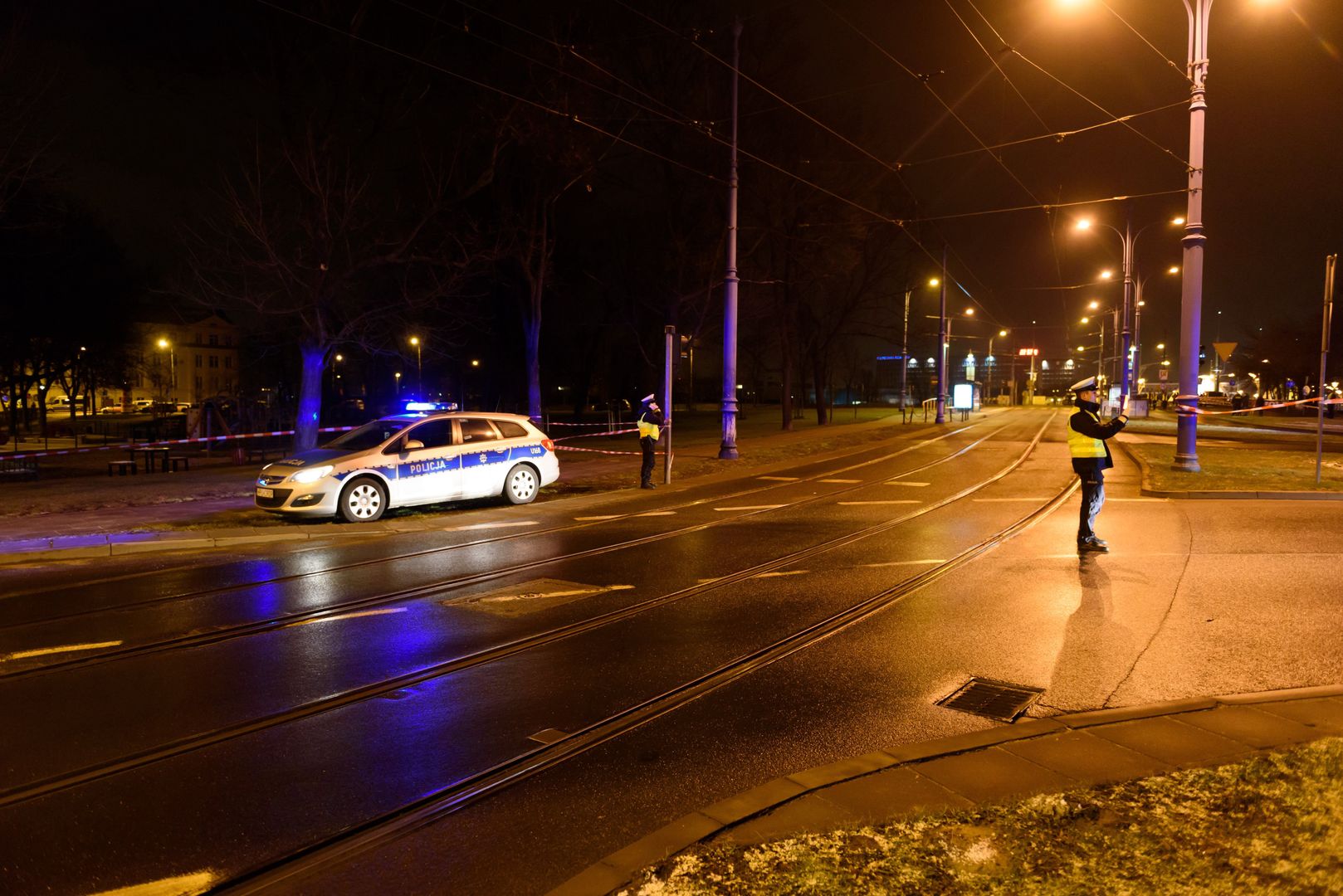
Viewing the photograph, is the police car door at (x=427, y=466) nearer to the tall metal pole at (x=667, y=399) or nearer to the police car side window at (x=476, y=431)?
the police car side window at (x=476, y=431)

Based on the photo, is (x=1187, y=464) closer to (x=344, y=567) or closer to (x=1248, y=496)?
(x=1248, y=496)

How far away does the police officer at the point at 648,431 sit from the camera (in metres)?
15.9

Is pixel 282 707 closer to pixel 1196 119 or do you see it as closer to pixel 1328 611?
pixel 1328 611

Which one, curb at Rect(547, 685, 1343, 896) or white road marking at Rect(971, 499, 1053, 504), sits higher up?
curb at Rect(547, 685, 1343, 896)

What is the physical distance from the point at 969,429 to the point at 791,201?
13.6m

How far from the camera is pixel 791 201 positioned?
34.2 m

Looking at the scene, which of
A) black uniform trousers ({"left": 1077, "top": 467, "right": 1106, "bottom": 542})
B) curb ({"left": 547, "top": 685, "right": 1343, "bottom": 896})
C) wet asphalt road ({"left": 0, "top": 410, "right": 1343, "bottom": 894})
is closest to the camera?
curb ({"left": 547, "top": 685, "right": 1343, "bottom": 896})

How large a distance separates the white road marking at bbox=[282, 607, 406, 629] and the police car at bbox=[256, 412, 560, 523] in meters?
5.19

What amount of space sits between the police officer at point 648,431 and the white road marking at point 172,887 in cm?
1235

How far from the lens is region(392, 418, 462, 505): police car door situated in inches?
512

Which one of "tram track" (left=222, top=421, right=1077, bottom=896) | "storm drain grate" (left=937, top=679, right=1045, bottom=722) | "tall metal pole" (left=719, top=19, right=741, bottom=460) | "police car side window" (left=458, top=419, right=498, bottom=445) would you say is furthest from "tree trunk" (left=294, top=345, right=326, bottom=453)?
"storm drain grate" (left=937, top=679, right=1045, bottom=722)

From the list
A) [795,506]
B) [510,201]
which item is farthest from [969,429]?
[795,506]

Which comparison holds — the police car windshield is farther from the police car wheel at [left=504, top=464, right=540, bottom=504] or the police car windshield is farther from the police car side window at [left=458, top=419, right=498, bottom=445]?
the police car wheel at [left=504, top=464, right=540, bottom=504]

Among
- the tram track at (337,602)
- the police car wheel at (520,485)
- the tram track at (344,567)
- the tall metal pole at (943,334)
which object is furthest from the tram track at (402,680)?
the tall metal pole at (943,334)
